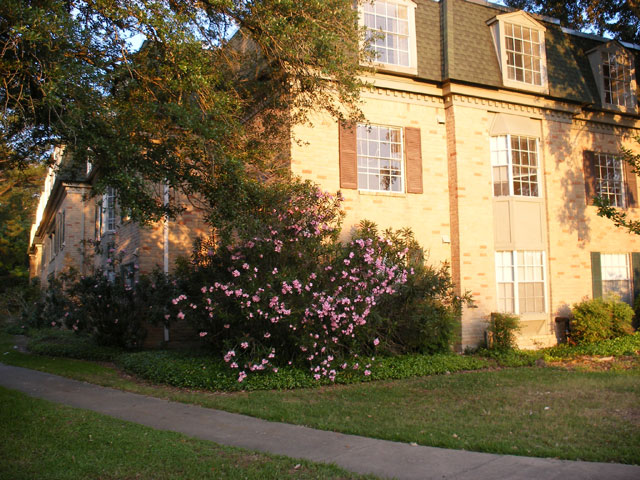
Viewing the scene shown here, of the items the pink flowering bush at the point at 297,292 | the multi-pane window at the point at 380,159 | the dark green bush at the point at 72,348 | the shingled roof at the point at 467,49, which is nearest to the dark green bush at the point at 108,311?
the dark green bush at the point at 72,348

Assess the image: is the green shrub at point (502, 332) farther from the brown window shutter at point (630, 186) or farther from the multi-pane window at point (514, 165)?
the brown window shutter at point (630, 186)

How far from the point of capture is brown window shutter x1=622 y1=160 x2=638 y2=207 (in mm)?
16062

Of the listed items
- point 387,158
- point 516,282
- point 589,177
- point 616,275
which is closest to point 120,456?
point 387,158

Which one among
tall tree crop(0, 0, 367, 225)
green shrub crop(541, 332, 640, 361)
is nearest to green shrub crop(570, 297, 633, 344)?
green shrub crop(541, 332, 640, 361)

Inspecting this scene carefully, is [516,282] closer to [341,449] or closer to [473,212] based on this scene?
[473,212]

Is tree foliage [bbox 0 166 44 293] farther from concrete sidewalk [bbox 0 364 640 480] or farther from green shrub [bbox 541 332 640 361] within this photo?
green shrub [bbox 541 332 640 361]

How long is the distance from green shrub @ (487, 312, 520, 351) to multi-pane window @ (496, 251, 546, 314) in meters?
0.79

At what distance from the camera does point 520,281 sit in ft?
46.0

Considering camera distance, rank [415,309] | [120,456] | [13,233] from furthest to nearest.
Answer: [13,233], [415,309], [120,456]

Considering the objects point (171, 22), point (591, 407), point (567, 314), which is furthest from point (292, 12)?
point (567, 314)

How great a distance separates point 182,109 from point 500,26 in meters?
9.41

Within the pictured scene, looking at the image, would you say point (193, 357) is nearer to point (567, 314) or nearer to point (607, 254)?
point (567, 314)

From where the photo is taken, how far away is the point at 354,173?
1273 centimetres

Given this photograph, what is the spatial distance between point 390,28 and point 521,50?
3.69 meters
